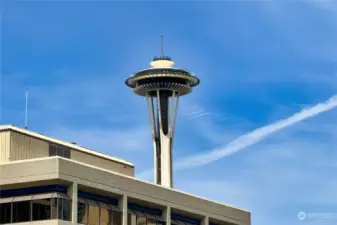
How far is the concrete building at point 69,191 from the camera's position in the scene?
7888 cm

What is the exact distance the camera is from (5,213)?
79.8 meters

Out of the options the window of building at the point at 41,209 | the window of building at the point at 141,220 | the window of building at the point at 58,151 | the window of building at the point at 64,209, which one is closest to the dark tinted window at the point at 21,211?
the window of building at the point at 41,209

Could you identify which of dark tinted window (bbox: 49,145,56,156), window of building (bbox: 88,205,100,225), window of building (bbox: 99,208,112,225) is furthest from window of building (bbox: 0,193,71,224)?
dark tinted window (bbox: 49,145,56,156)

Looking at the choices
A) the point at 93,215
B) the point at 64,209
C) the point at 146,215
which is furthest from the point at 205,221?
the point at 64,209

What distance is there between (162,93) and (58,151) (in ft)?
266

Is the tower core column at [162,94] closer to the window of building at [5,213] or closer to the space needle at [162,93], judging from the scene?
the space needle at [162,93]

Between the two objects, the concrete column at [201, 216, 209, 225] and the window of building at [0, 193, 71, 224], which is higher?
the concrete column at [201, 216, 209, 225]

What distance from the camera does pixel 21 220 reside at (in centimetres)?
7944

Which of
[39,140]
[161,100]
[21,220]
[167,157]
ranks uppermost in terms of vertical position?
[161,100]

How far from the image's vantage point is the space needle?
16462 cm

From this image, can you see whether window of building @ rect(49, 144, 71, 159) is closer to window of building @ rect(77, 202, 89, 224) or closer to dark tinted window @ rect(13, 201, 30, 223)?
window of building @ rect(77, 202, 89, 224)

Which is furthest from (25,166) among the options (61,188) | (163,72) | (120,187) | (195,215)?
(163,72)

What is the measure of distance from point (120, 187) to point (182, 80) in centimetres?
8034

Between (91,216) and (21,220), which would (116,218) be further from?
(21,220)
